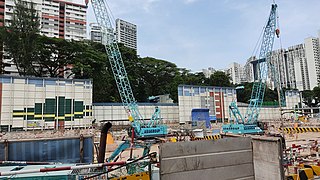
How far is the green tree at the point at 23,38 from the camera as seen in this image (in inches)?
1674

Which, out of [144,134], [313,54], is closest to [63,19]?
[144,134]

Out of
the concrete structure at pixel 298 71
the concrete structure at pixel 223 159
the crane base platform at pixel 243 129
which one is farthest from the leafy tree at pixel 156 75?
the concrete structure at pixel 298 71

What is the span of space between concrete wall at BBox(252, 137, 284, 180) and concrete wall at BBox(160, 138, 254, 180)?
15.7 inches

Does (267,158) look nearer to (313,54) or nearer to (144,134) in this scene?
(144,134)

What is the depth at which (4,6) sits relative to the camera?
224 ft

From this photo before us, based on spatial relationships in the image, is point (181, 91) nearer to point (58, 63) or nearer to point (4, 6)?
point (58, 63)

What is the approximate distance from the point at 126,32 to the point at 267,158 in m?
139

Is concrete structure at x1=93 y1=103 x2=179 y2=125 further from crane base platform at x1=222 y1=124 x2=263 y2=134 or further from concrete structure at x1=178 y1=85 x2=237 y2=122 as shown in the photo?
crane base platform at x1=222 y1=124 x2=263 y2=134

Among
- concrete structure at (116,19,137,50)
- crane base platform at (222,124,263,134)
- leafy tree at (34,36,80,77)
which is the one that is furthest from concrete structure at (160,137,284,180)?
concrete structure at (116,19,137,50)

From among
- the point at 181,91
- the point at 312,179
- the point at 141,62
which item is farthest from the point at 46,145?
the point at 141,62

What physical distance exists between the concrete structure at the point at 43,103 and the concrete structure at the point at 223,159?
32.0m

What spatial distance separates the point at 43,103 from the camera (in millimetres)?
32656

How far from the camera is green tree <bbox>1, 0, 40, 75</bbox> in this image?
140ft

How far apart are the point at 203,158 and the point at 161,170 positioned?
0.88m
